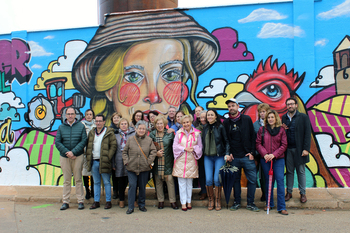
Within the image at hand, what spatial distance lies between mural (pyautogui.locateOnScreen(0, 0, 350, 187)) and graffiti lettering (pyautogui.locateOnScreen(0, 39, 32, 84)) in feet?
0.10

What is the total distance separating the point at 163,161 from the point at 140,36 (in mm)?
4173

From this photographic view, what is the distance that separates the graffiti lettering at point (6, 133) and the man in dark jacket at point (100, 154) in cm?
401

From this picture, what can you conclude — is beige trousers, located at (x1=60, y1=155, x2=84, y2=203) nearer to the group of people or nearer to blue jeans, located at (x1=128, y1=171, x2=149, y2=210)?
the group of people

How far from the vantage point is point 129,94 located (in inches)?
327

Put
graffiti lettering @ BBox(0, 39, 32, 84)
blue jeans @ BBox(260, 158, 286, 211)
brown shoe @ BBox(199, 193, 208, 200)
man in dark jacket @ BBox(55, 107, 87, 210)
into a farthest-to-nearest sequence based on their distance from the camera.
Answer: graffiti lettering @ BBox(0, 39, 32, 84) → brown shoe @ BBox(199, 193, 208, 200) → man in dark jacket @ BBox(55, 107, 87, 210) → blue jeans @ BBox(260, 158, 286, 211)

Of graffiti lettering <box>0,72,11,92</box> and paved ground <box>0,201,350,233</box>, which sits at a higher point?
graffiti lettering <box>0,72,11,92</box>

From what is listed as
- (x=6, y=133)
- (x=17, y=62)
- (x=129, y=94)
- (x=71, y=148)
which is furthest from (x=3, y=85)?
(x=71, y=148)

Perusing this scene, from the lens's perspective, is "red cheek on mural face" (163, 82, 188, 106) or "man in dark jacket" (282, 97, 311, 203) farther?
"red cheek on mural face" (163, 82, 188, 106)

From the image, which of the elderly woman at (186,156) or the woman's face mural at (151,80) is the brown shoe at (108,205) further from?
the woman's face mural at (151,80)

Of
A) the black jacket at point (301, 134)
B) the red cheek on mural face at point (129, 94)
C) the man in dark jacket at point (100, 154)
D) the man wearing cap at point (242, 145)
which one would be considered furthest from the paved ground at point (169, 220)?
the red cheek on mural face at point (129, 94)

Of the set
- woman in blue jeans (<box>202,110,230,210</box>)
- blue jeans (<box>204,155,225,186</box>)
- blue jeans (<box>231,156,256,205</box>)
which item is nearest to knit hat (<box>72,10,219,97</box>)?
woman in blue jeans (<box>202,110,230,210</box>)

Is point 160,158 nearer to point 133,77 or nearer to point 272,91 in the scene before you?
point 133,77

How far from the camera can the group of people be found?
5559 mm

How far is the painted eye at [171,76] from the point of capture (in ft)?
26.6
